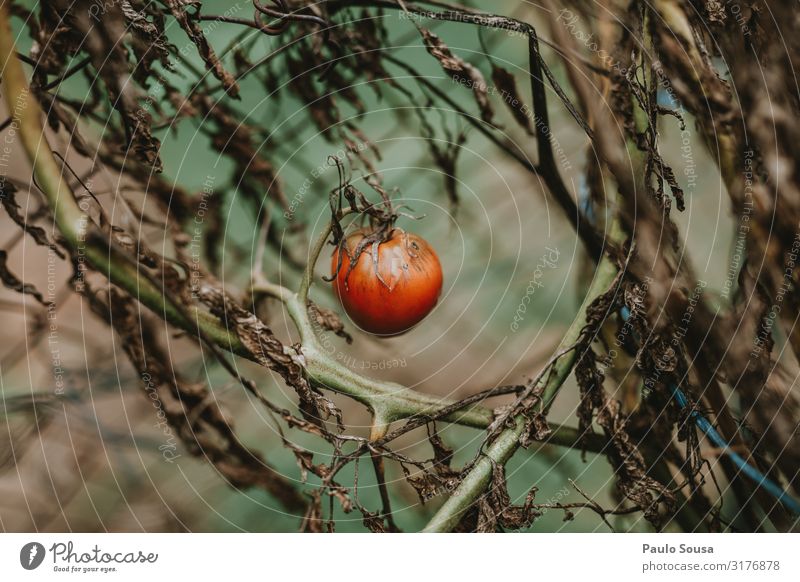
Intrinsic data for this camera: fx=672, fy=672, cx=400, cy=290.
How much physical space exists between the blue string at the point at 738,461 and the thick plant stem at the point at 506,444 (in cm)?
13

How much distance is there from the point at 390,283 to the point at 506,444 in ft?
0.68

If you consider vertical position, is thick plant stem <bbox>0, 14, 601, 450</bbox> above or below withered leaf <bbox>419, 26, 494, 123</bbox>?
below

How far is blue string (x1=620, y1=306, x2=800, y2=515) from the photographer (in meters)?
0.74

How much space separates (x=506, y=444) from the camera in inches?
27.2

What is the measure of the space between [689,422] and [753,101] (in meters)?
0.36

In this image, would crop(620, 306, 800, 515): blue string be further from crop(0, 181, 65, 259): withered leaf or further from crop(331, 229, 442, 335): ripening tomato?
crop(0, 181, 65, 259): withered leaf

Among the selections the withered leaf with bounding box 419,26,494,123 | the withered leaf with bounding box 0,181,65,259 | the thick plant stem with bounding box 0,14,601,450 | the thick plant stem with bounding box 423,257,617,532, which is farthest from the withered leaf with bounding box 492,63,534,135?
the withered leaf with bounding box 0,181,65,259

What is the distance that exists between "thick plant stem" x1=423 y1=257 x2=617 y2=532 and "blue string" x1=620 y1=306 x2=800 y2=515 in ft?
0.44

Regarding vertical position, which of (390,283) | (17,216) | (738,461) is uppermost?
(17,216)

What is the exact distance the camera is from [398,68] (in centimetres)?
73

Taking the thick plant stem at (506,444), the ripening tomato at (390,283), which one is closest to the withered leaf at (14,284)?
the ripening tomato at (390,283)

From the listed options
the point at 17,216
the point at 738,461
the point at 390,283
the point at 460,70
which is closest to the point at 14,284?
the point at 17,216

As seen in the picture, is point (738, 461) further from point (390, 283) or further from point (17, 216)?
point (17, 216)
